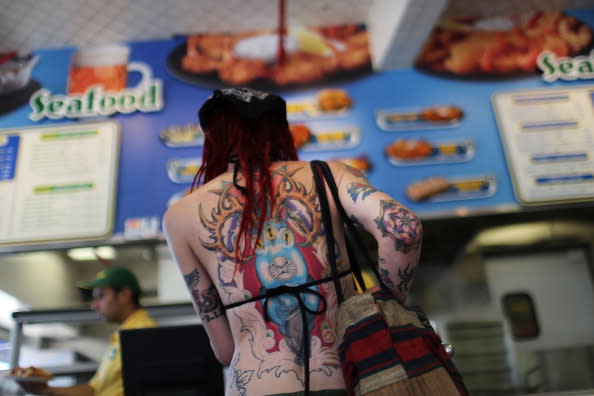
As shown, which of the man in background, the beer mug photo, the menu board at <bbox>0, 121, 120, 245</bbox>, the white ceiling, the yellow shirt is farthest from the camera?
the beer mug photo

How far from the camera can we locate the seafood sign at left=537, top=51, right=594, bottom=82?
353cm

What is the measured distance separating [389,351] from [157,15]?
124 inches

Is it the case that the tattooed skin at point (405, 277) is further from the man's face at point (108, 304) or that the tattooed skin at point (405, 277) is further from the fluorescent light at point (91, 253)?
the fluorescent light at point (91, 253)

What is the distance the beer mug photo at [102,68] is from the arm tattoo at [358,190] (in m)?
2.68

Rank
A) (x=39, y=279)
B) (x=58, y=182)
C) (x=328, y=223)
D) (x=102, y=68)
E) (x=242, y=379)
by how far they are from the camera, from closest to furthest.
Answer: (x=242, y=379) < (x=328, y=223) < (x=58, y=182) < (x=39, y=279) < (x=102, y=68)

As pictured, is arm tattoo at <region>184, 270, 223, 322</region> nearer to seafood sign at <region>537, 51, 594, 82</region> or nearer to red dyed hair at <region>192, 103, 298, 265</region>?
red dyed hair at <region>192, 103, 298, 265</region>

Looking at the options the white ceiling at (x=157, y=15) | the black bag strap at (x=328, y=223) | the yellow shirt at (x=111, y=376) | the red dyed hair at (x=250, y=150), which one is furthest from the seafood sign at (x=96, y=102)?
the black bag strap at (x=328, y=223)

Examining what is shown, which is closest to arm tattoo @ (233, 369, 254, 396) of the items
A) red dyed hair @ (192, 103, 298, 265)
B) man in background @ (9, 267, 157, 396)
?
red dyed hair @ (192, 103, 298, 265)

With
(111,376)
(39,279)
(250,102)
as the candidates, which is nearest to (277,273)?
(250,102)

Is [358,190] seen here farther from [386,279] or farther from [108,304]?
[108,304]

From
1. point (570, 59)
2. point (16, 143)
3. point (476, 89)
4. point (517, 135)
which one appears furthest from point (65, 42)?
point (570, 59)

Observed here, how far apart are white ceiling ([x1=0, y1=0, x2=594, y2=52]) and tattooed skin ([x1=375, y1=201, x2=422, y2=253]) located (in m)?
2.64

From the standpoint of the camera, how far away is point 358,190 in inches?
51.4

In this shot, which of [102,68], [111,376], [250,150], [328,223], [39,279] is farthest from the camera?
[102,68]
